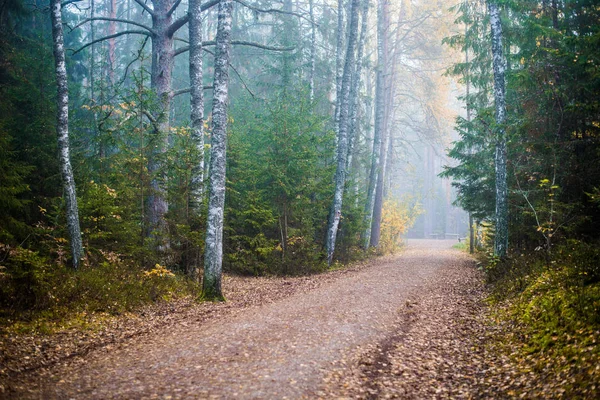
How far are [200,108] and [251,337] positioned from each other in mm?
8961

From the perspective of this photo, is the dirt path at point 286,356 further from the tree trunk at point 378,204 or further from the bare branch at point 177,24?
the tree trunk at point 378,204

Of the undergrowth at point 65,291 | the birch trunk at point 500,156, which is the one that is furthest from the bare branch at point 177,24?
the birch trunk at point 500,156

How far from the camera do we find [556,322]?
18.6 ft

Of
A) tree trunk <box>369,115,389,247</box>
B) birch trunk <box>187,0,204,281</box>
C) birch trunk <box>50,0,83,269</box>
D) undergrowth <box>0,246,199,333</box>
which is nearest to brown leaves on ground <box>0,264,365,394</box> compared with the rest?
undergrowth <box>0,246,199,333</box>

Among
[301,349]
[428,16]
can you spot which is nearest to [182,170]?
[301,349]

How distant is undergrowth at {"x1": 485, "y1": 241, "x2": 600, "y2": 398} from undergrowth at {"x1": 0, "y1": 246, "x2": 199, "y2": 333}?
7250 millimetres

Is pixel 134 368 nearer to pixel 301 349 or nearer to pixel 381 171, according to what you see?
pixel 301 349

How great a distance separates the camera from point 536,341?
562 cm

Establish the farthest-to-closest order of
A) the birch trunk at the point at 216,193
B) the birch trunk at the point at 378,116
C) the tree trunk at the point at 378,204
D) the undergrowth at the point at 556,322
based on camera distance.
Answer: the tree trunk at the point at 378,204, the birch trunk at the point at 378,116, the birch trunk at the point at 216,193, the undergrowth at the point at 556,322

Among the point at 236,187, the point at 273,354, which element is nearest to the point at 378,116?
the point at 236,187

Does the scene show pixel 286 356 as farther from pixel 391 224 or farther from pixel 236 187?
pixel 391 224

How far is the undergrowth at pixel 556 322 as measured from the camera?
4.31 meters

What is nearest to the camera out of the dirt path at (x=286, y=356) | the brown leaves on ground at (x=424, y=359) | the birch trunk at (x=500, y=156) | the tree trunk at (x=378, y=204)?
the dirt path at (x=286, y=356)

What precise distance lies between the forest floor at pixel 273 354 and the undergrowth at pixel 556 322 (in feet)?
1.58
